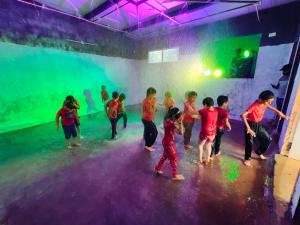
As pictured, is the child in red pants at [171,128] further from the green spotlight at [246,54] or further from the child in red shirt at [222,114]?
the green spotlight at [246,54]

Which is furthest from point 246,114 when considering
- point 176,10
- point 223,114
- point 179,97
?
point 179,97

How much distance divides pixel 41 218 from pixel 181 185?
2.12m

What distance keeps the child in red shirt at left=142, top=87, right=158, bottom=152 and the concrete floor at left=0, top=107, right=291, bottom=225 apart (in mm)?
397

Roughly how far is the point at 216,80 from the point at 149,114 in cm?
474

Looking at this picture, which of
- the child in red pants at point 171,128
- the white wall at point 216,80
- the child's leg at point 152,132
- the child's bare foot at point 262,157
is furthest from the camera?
the white wall at point 216,80

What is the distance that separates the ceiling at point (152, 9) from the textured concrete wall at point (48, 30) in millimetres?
418

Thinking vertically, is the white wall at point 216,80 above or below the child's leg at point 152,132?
above

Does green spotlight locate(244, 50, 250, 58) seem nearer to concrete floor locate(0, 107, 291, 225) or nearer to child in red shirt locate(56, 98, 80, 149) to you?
concrete floor locate(0, 107, 291, 225)

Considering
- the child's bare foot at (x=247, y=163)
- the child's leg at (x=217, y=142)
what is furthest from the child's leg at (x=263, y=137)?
the child's leg at (x=217, y=142)

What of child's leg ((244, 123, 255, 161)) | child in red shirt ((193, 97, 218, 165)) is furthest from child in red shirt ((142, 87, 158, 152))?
child's leg ((244, 123, 255, 161))

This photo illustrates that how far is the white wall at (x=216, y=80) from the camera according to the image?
553cm

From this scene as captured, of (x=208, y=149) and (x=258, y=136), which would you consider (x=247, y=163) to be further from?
(x=208, y=149)

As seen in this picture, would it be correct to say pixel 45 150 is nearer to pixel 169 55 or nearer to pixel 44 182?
pixel 44 182

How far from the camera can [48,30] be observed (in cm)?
597
